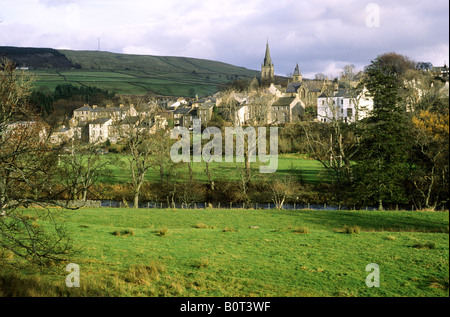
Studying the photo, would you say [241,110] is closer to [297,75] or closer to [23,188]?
[23,188]

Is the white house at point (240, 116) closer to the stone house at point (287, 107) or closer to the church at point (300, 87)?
the stone house at point (287, 107)

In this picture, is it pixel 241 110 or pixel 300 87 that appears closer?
pixel 241 110

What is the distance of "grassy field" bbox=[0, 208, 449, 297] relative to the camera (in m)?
12.4

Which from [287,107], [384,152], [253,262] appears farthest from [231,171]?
[287,107]

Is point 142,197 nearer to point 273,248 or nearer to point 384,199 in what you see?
point 384,199

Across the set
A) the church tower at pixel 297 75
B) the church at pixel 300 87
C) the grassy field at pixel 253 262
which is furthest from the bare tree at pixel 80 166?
the church tower at pixel 297 75

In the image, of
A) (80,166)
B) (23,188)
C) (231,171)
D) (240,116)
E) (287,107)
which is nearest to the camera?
(23,188)

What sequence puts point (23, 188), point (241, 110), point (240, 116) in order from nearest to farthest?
point (23, 188) < point (240, 116) < point (241, 110)

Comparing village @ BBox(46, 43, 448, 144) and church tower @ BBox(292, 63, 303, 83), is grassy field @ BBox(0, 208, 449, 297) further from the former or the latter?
Result: church tower @ BBox(292, 63, 303, 83)

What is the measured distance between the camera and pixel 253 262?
51.6ft

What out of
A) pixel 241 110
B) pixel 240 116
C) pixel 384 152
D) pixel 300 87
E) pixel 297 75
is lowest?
pixel 384 152

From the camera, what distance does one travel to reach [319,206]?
142 feet

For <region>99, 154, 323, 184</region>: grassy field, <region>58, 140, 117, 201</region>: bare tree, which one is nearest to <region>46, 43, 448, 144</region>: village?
<region>58, 140, 117, 201</region>: bare tree

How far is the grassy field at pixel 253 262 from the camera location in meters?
12.4
